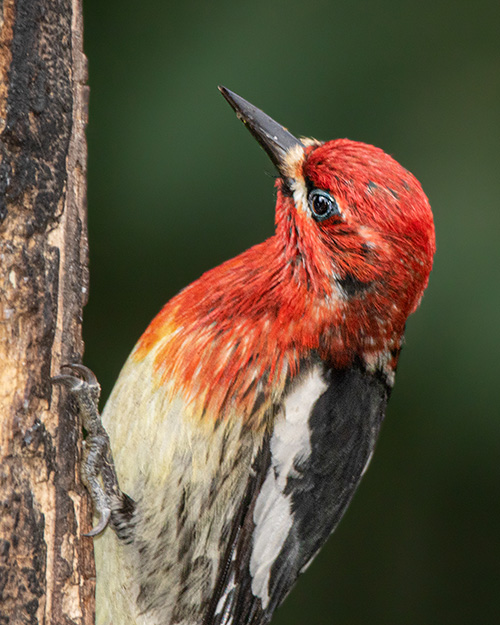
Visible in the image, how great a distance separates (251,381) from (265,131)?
0.68 metres

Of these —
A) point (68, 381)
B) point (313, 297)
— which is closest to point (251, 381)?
point (313, 297)

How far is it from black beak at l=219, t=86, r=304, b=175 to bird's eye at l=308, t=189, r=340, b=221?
0.14m

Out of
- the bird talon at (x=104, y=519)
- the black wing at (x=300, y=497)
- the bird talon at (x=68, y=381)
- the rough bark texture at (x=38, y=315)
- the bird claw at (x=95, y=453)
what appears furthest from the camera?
the black wing at (x=300, y=497)

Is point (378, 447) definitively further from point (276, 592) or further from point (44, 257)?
point (44, 257)

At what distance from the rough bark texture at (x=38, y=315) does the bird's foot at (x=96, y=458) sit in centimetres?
6

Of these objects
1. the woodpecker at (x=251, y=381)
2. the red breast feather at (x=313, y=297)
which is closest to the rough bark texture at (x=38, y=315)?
the woodpecker at (x=251, y=381)

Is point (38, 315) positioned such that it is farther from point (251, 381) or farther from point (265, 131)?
point (265, 131)

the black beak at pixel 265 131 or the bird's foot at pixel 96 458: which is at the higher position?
the black beak at pixel 265 131

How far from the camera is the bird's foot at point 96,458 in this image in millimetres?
1632

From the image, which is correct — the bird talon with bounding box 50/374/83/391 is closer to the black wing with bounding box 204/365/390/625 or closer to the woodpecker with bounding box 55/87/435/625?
the woodpecker with bounding box 55/87/435/625

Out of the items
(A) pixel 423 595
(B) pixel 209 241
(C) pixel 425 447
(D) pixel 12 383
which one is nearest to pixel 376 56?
(B) pixel 209 241

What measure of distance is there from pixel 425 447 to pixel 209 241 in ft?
4.04

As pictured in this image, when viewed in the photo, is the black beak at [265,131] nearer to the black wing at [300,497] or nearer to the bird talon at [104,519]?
the black wing at [300,497]

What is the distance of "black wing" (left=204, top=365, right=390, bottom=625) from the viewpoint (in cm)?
206
